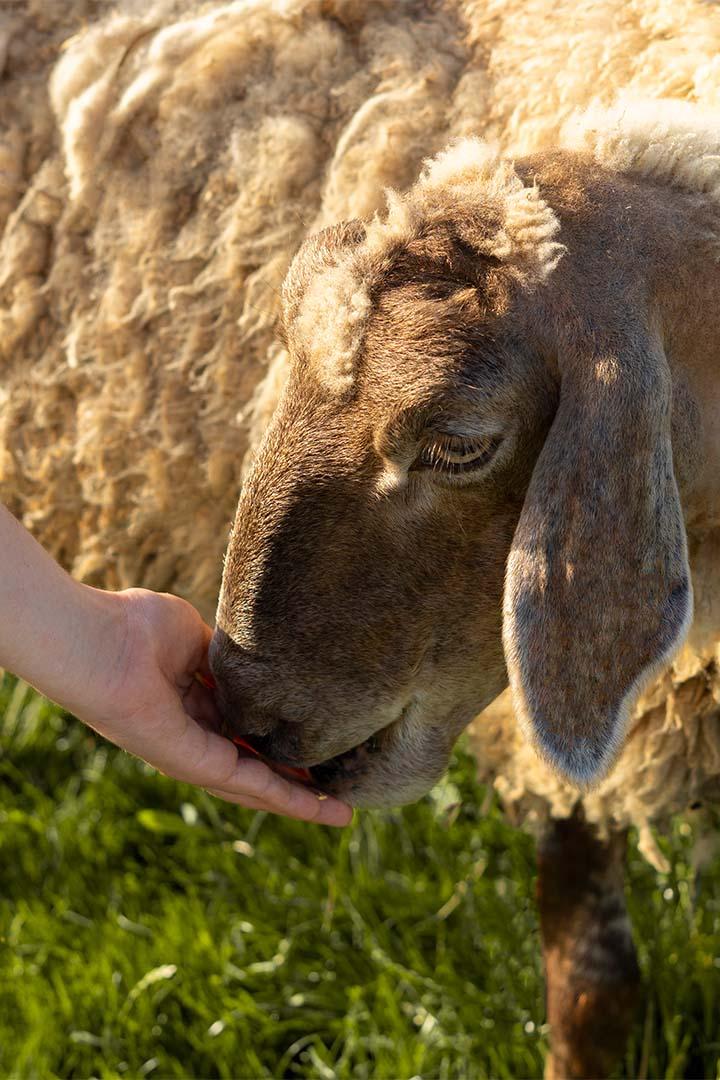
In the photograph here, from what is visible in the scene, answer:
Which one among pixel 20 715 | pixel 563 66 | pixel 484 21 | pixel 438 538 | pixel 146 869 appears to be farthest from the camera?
pixel 20 715

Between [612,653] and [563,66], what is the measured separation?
1182 millimetres

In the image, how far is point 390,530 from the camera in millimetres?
1936

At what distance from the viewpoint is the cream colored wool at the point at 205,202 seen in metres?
2.50

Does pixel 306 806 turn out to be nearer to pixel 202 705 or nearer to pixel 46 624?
pixel 202 705

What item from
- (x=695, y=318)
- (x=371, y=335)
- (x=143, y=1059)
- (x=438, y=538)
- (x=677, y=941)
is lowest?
(x=677, y=941)

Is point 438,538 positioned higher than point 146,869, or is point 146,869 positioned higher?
point 438,538

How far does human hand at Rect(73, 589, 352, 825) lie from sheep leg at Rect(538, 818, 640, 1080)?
2.30 feet

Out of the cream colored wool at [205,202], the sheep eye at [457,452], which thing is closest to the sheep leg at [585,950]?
the cream colored wool at [205,202]

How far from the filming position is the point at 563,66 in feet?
7.94

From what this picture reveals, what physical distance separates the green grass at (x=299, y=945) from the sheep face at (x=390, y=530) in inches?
33.1

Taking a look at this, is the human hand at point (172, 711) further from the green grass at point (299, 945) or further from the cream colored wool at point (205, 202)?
the green grass at point (299, 945)

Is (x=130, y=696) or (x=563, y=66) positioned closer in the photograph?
(x=130, y=696)

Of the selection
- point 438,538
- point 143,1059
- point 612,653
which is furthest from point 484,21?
point 143,1059

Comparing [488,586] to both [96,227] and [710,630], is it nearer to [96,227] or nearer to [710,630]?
[710,630]
